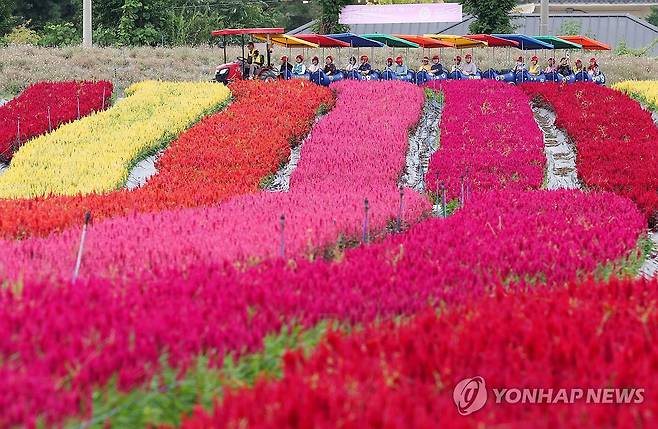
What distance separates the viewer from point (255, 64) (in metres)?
26.6

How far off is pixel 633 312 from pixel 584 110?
51.0 feet

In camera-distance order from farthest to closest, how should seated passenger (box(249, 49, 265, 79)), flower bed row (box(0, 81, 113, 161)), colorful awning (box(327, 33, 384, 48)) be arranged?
1. colorful awning (box(327, 33, 384, 48))
2. seated passenger (box(249, 49, 265, 79))
3. flower bed row (box(0, 81, 113, 161))

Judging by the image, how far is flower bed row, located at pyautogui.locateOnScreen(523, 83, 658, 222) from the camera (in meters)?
14.0

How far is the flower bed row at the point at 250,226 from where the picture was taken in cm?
A: 783

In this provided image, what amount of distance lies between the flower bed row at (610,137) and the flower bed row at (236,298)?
141 inches

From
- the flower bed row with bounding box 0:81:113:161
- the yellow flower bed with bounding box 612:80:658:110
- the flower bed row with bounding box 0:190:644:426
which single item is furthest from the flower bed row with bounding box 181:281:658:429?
the yellow flower bed with bounding box 612:80:658:110

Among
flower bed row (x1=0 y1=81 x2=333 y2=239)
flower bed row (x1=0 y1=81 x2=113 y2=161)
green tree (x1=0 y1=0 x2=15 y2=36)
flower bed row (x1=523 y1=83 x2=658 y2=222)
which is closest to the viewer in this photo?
flower bed row (x1=0 y1=81 x2=333 y2=239)

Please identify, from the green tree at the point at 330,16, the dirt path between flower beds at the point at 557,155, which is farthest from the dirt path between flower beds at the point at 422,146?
the green tree at the point at 330,16

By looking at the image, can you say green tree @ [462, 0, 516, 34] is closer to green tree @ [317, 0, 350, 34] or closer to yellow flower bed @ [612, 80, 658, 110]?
green tree @ [317, 0, 350, 34]

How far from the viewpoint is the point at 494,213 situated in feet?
36.0

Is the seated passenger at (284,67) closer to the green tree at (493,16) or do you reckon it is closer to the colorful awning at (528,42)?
the colorful awning at (528,42)

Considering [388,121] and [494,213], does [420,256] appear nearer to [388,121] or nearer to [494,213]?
[494,213]

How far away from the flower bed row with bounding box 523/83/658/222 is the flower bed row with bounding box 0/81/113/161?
10684 mm

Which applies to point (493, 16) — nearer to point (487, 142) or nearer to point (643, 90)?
point (643, 90)
